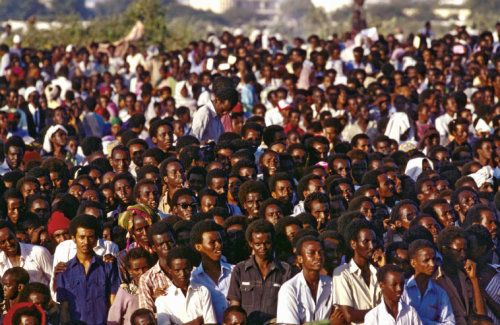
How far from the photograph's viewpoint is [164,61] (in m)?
22.8

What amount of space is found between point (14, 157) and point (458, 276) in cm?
604

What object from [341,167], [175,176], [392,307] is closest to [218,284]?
[392,307]

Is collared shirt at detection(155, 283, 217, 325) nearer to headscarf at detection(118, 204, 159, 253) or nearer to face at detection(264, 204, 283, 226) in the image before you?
headscarf at detection(118, 204, 159, 253)

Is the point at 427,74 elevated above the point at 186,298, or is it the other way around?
the point at 427,74

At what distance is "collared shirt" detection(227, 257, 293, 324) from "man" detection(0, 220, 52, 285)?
5.96 ft

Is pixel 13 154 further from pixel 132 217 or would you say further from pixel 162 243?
pixel 162 243

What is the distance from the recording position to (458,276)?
879cm

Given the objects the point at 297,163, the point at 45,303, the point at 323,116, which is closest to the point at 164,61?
the point at 323,116

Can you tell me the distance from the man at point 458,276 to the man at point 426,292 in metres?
0.21

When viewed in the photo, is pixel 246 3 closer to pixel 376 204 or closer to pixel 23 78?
pixel 23 78

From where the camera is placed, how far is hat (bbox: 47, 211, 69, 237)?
997 centimetres

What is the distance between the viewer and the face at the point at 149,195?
33.8 ft

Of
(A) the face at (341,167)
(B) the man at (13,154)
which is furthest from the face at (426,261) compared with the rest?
(B) the man at (13,154)

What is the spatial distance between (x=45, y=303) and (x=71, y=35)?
22.6 m
